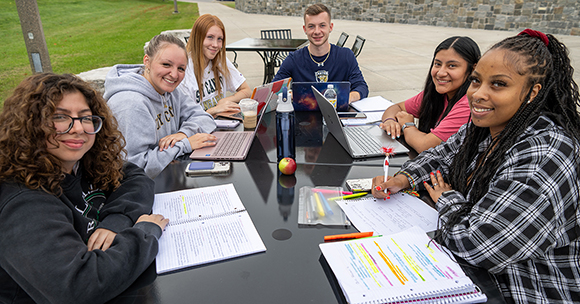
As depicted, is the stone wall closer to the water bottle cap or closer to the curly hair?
the water bottle cap

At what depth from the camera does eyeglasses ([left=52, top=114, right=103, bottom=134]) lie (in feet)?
3.39

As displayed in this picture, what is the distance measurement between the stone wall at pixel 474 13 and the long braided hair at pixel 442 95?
11564 mm

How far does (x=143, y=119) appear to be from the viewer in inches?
70.1

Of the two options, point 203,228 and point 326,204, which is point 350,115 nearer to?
point 326,204

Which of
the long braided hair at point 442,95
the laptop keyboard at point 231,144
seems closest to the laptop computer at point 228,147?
the laptop keyboard at point 231,144

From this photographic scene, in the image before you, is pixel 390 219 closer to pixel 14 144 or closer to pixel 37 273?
pixel 37 273

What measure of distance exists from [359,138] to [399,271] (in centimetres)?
116

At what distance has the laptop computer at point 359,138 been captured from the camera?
179 centimetres

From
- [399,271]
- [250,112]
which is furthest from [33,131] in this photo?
[250,112]

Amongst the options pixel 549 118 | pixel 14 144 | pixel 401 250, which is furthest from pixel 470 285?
pixel 14 144

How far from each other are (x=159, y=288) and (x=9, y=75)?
7.46 metres

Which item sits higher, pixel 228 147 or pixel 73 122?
pixel 73 122

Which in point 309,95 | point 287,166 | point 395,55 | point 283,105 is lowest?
point 395,55

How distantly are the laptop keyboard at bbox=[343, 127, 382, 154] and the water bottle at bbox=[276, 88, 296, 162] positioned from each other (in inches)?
17.8
